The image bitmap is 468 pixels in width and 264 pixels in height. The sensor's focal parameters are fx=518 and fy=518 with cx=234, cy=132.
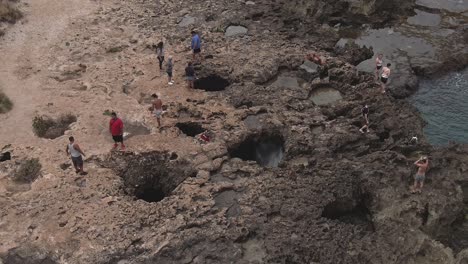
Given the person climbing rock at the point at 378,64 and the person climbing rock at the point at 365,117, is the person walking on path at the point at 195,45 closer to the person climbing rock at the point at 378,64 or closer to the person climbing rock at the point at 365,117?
the person climbing rock at the point at 378,64

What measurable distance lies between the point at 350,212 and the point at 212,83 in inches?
426

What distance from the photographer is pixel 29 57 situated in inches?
1125

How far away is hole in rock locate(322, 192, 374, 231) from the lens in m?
19.1

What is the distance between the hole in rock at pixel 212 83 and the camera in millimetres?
26594

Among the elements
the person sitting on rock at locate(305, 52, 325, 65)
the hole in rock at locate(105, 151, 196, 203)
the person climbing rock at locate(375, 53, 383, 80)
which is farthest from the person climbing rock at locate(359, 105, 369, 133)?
the hole in rock at locate(105, 151, 196, 203)

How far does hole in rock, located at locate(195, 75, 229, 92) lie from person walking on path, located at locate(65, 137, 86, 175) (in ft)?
27.2

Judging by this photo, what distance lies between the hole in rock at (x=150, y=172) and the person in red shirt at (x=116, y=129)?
0.58 m

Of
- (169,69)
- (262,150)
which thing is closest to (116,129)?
(169,69)

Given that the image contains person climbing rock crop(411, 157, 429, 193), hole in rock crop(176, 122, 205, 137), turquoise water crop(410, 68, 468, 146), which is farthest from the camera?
turquoise water crop(410, 68, 468, 146)

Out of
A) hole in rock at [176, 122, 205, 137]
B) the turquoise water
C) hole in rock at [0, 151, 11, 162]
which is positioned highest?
hole in rock at [0, 151, 11, 162]

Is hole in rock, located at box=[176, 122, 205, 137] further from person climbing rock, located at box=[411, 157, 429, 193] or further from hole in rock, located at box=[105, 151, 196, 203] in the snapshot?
person climbing rock, located at box=[411, 157, 429, 193]

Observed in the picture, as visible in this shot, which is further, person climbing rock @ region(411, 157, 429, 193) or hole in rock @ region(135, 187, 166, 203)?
hole in rock @ region(135, 187, 166, 203)

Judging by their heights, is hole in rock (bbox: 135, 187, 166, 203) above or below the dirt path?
below

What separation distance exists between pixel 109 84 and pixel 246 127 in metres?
7.90
